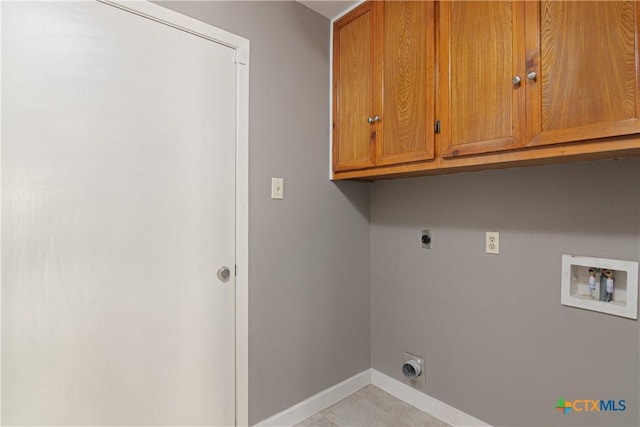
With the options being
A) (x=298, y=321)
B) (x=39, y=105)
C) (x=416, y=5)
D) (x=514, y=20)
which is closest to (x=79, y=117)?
(x=39, y=105)

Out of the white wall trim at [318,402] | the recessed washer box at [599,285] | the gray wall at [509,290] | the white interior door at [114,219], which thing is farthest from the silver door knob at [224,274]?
the recessed washer box at [599,285]

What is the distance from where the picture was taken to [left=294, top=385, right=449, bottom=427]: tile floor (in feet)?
5.79

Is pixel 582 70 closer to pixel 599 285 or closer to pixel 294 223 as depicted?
pixel 599 285

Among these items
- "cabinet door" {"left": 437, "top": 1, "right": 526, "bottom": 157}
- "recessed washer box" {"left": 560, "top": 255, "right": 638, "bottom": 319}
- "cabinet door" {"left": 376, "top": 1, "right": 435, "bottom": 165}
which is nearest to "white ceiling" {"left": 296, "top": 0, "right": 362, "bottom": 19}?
"cabinet door" {"left": 376, "top": 1, "right": 435, "bottom": 165}

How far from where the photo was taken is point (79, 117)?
1.17 metres

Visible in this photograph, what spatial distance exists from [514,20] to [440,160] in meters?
0.58

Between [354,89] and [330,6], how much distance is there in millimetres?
500

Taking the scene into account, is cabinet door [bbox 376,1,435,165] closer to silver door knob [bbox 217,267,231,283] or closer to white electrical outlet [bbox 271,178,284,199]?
white electrical outlet [bbox 271,178,284,199]

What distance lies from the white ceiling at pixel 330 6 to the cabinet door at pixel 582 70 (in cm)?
102

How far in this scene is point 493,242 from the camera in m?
1.61

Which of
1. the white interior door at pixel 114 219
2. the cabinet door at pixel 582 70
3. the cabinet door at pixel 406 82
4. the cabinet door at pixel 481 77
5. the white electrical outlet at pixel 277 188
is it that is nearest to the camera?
the cabinet door at pixel 582 70

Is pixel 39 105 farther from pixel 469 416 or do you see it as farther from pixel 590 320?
pixel 469 416

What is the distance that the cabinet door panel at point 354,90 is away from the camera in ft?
5.72

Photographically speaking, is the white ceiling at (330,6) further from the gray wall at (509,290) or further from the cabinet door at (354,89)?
the gray wall at (509,290)
